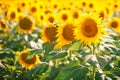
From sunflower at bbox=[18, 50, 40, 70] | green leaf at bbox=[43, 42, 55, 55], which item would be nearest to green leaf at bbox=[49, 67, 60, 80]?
green leaf at bbox=[43, 42, 55, 55]

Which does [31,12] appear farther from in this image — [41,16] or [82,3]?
[82,3]

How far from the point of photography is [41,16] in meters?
8.09

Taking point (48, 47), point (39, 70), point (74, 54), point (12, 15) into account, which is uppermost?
point (12, 15)

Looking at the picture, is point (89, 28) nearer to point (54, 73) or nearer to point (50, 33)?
point (54, 73)

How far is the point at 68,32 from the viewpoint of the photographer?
4.06 m

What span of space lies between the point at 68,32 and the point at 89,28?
0.36 m

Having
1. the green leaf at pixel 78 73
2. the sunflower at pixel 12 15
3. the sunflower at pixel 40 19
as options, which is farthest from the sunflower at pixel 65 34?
the sunflower at pixel 12 15

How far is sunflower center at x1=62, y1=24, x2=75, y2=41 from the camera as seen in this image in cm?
404

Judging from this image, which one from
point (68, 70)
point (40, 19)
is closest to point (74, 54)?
point (68, 70)

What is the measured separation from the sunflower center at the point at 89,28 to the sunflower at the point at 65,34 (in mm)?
246

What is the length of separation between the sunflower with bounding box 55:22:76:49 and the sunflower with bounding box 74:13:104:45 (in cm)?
22

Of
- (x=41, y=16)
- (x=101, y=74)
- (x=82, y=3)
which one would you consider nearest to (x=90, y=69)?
(x=101, y=74)

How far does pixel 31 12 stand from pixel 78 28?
5.30m

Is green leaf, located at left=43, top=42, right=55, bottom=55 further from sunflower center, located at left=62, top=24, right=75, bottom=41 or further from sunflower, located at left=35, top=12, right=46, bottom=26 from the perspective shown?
sunflower, located at left=35, top=12, right=46, bottom=26
